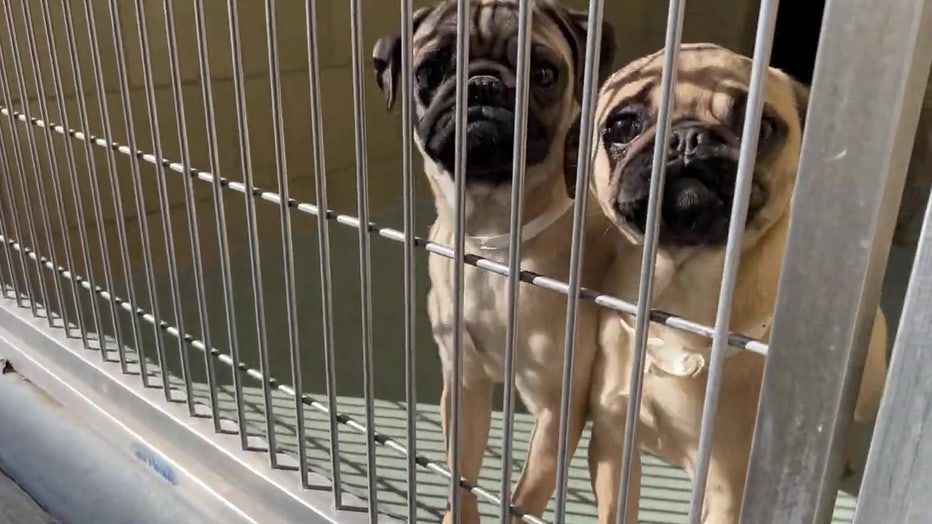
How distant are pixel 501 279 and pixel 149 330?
821 mm

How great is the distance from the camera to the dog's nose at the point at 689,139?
0.65 metres

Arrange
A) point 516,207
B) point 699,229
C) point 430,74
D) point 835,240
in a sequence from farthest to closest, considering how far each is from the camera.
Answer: point 430,74
point 699,229
point 516,207
point 835,240

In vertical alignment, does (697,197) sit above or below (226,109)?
above

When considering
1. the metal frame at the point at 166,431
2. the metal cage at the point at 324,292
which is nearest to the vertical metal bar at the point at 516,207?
the metal cage at the point at 324,292

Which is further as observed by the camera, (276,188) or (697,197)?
(276,188)

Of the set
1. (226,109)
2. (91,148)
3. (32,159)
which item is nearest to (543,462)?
(91,148)

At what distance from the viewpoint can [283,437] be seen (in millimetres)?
1151

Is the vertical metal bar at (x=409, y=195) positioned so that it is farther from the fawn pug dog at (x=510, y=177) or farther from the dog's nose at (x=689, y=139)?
the dog's nose at (x=689, y=139)

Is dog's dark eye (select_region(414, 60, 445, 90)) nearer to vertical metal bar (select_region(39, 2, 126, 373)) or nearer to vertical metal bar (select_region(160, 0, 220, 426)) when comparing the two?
vertical metal bar (select_region(160, 0, 220, 426))

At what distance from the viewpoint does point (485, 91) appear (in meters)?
0.80

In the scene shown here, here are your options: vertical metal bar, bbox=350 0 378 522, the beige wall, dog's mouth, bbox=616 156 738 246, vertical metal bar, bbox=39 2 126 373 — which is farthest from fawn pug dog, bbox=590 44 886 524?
the beige wall

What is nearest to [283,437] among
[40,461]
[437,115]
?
[40,461]

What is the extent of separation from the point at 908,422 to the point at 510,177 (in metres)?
0.52

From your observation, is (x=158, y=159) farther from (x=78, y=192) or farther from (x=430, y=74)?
(x=430, y=74)
